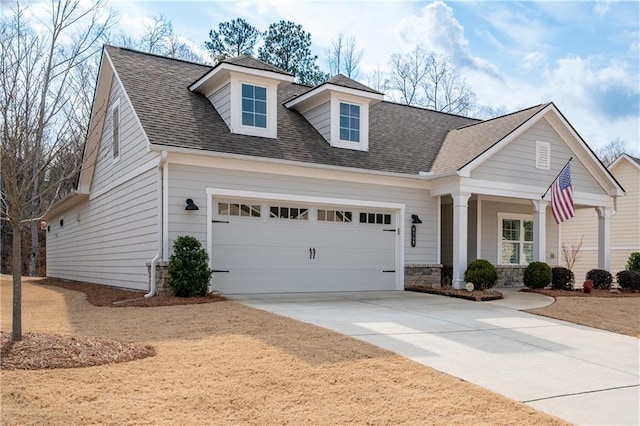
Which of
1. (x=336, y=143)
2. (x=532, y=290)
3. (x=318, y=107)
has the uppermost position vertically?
(x=318, y=107)

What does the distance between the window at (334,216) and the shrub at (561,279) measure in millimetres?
5838

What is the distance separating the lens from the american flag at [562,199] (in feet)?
45.8

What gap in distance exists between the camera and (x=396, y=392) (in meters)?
4.79

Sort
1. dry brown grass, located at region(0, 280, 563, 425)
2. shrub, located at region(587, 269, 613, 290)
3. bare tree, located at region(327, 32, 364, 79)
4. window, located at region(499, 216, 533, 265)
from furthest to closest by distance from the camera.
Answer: bare tree, located at region(327, 32, 364, 79) < window, located at region(499, 216, 533, 265) < shrub, located at region(587, 269, 613, 290) < dry brown grass, located at region(0, 280, 563, 425)

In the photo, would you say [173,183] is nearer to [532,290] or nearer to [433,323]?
[433,323]

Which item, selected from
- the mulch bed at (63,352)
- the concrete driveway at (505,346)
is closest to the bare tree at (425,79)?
the concrete driveway at (505,346)

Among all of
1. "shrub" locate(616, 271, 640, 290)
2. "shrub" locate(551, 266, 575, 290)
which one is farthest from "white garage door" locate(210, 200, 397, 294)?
"shrub" locate(616, 271, 640, 290)

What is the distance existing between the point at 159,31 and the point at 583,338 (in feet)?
93.2

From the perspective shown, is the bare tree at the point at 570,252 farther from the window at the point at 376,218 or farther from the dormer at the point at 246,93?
the dormer at the point at 246,93

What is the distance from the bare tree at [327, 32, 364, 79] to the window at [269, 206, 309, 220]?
72.9ft

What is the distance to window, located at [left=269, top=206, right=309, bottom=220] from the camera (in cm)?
1246

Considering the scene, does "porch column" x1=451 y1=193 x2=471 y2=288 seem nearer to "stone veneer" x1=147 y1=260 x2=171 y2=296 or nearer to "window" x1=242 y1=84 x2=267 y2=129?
"window" x1=242 y1=84 x2=267 y2=129

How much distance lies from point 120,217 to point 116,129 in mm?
2364

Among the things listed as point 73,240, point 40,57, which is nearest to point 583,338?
point 40,57
